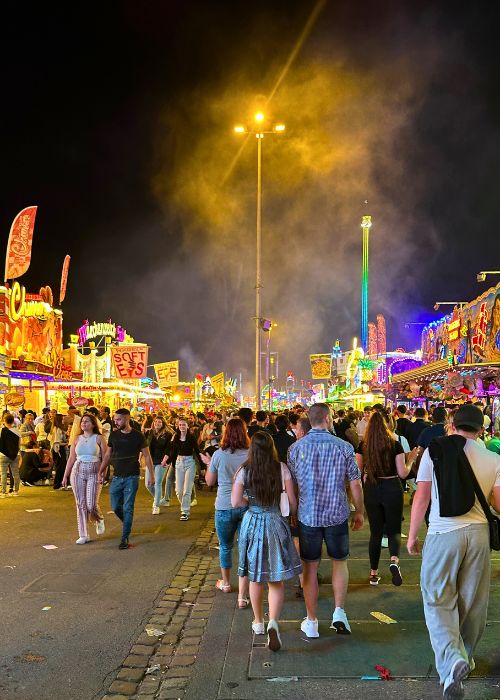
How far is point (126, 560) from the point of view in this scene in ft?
25.5

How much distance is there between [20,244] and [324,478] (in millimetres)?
26887

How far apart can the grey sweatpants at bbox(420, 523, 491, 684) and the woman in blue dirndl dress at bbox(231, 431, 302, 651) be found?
135 centimetres

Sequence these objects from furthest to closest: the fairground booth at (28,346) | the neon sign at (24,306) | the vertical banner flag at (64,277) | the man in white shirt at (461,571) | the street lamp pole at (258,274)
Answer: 1. the vertical banner flag at (64,277)
2. the neon sign at (24,306)
3. the fairground booth at (28,346)
4. the street lamp pole at (258,274)
5. the man in white shirt at (461,571)

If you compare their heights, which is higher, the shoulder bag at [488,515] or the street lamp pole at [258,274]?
the street lamp pole at [258,274]

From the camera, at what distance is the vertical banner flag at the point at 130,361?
946 inches

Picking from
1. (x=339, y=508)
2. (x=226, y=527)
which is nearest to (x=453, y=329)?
(x=226, y=527)

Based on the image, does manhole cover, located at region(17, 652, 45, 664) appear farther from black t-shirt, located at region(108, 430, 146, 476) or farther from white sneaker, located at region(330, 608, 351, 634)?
black t-shirt, located at region(108, 430, 146, 476)

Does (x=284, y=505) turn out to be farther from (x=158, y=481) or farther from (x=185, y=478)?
(x=158, y=481)

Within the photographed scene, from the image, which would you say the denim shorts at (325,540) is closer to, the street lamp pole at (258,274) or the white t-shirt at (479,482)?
the white t-shirt at (479,482)

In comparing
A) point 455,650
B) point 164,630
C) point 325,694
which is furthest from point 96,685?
point 455,650

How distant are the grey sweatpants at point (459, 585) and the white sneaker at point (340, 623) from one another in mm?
1310

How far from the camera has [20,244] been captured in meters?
28.7

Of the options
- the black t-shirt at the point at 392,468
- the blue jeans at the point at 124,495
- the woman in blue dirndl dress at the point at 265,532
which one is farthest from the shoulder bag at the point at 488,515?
the blue jeans at the point at 124,495

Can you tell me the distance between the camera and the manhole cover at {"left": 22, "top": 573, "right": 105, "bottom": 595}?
642 cm
